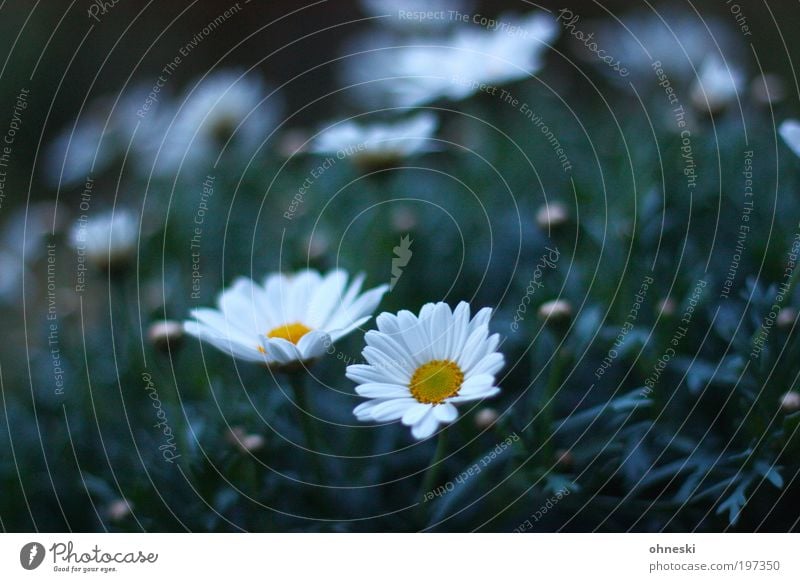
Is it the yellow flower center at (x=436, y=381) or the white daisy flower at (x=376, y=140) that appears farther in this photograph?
the white daisy flower at (x=376, y=140)

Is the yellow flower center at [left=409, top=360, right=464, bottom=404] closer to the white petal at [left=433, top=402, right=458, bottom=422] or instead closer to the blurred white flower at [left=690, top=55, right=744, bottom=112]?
the white petal at [left=433, top=402, right=458, bottom=422]

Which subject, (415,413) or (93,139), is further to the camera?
(93,139)

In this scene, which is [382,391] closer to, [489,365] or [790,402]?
[489,365]

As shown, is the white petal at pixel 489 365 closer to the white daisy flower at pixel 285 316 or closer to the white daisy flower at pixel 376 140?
the white daisy flower at pixel 285 316
